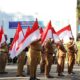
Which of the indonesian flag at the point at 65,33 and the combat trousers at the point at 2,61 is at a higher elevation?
the indonesian flag at the point at 65,33

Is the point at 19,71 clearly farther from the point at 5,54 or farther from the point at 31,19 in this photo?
the point at 31,19

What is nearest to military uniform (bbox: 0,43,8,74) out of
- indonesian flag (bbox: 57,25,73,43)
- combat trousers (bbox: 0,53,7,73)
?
combat trousers (bbox: 0,53,7,73)

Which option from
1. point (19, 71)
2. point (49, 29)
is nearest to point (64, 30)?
point (49, 29)

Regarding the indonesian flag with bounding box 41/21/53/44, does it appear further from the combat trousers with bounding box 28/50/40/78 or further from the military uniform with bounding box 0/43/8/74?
the military uniform with bounding box 0/43/8/74

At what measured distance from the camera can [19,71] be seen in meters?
18.9

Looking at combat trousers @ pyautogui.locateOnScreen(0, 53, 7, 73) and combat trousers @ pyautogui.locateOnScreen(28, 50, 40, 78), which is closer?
combat trousers @ pyautogui.locateOnScreen(28, 50, 40, 78)

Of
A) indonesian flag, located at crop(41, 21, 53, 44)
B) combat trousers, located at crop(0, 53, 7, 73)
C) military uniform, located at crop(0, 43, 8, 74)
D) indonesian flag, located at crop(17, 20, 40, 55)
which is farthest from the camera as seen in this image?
combat trousers, located at crop(0, 53, 7, 73)

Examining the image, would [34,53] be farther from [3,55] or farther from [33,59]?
[3,55]

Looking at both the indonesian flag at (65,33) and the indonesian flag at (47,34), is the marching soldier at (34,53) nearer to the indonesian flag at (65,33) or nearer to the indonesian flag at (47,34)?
the indonesian flag at (47,34)

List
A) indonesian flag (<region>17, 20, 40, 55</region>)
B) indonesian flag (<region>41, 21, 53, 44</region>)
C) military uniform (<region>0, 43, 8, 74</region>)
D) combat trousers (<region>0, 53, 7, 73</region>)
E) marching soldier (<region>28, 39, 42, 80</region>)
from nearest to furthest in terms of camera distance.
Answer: marching soldier (<region>28, 39, 42, 80</region>) < indonesian flag (<region>17, 20, 40, 55</region>) < indonesian flag (<region>41, 21, 53, 44</region>) < military uniform (<region>0, 43, 8, 74</region>) < combat trousers (<region>0, 53, 7, 73</region>)

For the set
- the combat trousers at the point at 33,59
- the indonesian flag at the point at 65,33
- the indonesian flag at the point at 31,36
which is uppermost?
the indonesian flag at the point at 65,33

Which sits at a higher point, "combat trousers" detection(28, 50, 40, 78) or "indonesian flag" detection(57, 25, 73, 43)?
"indonesian flag" detection(57, 25, 73, 43)

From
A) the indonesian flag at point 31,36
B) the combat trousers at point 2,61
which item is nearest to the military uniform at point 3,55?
the combat trousers at point 2,61

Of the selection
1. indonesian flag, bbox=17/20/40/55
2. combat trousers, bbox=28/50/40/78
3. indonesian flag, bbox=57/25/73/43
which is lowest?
combat trousers, bbox=28/50/40/78
